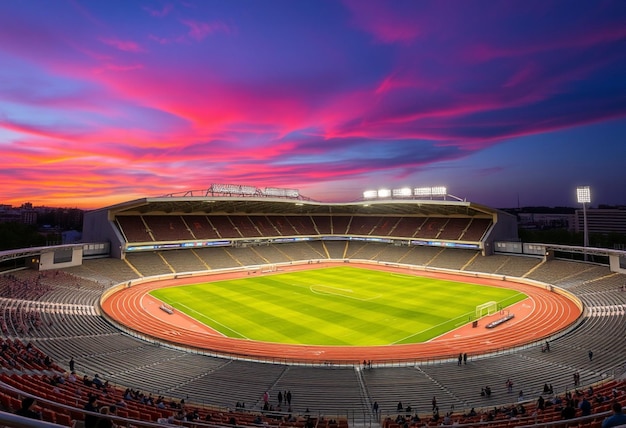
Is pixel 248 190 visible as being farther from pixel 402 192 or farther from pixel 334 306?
pixel 334 306

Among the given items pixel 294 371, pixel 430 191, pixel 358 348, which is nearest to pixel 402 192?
pixel 430 191

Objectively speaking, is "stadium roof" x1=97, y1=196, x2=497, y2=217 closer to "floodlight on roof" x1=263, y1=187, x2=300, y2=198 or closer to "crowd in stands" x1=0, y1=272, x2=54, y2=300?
"floodlight on roof" x1=263, y1=187, x2=300, y2=198

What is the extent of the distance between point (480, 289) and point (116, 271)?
1956 inches

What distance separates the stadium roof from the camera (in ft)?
195

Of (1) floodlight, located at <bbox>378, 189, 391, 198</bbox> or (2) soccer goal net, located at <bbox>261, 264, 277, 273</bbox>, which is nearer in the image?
(2) soccer goal net, located at <bbox>261, 264, 277, 273</bbox>

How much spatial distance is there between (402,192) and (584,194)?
28244mm

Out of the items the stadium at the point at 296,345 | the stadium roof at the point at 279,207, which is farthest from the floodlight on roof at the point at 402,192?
the stadium roof at the point at 279,207

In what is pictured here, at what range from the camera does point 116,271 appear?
2094 inches

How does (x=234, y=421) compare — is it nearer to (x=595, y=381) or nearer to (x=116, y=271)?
(x=595, y=381)

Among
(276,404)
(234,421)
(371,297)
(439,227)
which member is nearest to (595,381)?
(276,404)

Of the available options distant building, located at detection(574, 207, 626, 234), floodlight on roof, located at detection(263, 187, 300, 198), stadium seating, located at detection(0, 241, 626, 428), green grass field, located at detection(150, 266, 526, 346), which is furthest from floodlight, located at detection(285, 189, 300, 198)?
distant building, located at detection(574, 207, 626, 234)

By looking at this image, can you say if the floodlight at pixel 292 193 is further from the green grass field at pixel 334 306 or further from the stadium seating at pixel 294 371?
the stadium seating at pixel 294 371

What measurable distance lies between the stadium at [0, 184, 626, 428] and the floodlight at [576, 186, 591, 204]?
935 cm

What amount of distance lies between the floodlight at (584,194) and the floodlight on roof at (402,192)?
25.7m
